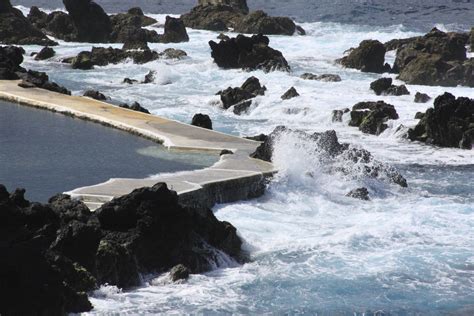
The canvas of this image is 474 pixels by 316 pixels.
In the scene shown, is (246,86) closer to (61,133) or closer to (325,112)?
(325,112)

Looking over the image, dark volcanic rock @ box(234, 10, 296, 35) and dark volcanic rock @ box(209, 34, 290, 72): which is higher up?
dark volcanic rock @ box(234, 10, 296, 35)

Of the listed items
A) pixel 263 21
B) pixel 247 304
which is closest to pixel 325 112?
pixel 247 304

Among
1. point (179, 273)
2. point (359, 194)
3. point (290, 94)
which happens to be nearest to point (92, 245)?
point (179, 273)

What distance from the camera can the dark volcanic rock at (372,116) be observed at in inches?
1222

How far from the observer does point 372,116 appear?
31406mm

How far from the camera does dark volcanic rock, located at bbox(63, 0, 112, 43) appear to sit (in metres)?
57.4

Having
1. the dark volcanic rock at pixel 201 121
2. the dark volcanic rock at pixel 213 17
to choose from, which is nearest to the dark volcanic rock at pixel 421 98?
the dark volcanic rock at pixel 201 121

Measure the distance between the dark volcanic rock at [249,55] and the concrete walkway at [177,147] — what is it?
14359 mm

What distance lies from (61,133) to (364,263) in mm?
10137

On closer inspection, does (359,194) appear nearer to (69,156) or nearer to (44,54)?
(69,156)

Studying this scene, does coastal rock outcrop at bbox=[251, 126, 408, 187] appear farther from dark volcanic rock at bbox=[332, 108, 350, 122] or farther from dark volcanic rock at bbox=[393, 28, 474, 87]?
dark volcanic rock at bbox=[393, 28, 474, 87]

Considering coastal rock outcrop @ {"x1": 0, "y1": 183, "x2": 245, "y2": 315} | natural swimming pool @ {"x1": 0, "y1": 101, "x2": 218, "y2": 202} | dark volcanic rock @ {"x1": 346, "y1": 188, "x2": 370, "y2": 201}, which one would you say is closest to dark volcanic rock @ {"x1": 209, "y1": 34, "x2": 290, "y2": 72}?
natural swimming pool @ {"x1": 0, "y1": 101, "x2": 218, "y2": 202}

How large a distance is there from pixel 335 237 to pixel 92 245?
4.96 meters

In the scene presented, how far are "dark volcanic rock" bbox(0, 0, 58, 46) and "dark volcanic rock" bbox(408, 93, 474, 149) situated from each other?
1139 inches
